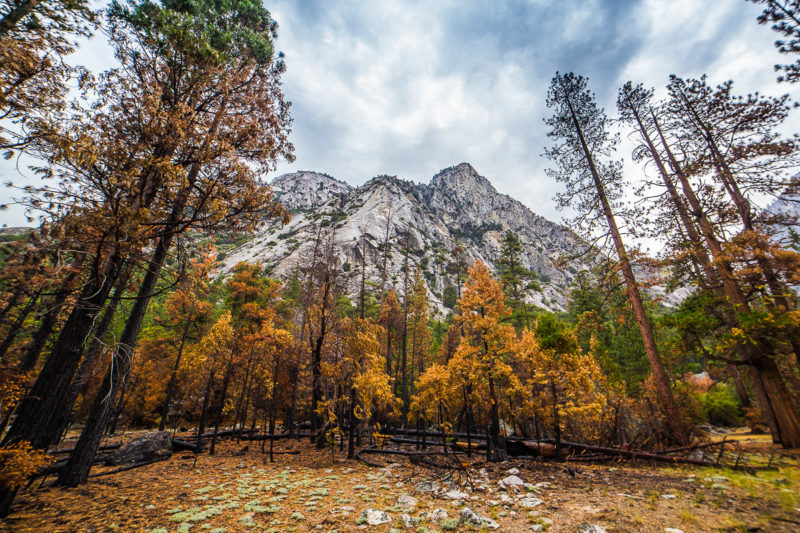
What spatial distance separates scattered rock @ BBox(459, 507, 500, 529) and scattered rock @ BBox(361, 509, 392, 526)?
1.27 metres

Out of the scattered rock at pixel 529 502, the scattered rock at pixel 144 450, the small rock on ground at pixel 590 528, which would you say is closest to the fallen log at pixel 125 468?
the scattered rock at pixel 144 450

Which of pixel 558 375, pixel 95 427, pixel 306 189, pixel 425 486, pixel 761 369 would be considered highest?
pixel 306 189

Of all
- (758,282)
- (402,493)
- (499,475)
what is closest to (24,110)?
(402,493)

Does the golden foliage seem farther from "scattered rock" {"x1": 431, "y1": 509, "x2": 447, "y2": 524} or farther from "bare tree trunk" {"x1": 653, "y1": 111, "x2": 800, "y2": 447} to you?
"bare tree trunk" {"x1": 653, "y1": 111, "x2": 800, "y2": 447}

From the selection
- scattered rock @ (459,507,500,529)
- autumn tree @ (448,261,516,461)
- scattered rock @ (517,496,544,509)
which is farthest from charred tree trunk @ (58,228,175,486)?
autumn tree @ (448,261,516,461)

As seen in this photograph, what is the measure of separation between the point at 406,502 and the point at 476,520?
1.95m

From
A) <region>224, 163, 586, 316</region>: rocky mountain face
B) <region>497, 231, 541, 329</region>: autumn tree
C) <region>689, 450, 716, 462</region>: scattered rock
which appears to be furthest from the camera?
<region>224, 163, 586, 316</region>: rocky mountain face

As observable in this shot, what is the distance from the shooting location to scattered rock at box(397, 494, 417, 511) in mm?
5419

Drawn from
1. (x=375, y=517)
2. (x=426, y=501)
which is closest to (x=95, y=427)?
(x=375, y=517)

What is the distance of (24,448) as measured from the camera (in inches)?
183

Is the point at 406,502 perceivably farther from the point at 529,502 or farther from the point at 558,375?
the point at 558,375

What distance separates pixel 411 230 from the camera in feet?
291

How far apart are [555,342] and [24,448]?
13545 millimetres

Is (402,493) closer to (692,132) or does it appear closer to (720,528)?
(720,528)
